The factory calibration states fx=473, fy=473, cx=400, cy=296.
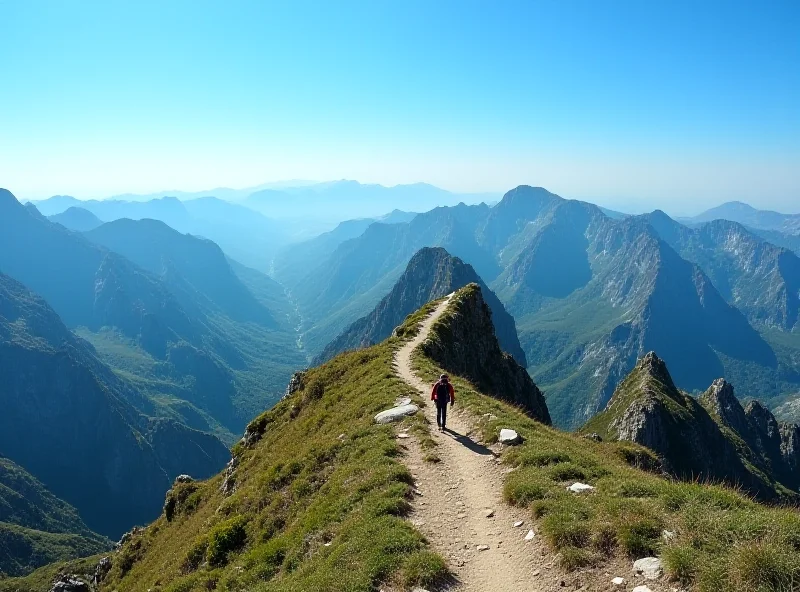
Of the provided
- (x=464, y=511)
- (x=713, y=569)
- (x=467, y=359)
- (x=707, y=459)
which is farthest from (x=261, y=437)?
(x=707, y=459)

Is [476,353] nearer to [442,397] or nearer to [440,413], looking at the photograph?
[440,413]

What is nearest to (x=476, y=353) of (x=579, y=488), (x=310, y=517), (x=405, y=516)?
(x=310, y=517)

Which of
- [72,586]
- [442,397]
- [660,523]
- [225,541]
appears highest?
[660,523]

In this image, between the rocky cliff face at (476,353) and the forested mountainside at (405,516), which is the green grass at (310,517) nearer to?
the forested mountainside at (405,516)

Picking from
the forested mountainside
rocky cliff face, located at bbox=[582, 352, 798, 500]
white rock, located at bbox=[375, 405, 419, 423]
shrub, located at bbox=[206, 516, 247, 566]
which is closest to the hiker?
the forested mountainside

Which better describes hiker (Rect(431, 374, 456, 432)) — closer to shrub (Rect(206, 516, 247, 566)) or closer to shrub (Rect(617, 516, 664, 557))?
shrub (Rect(206, 516, 247, 566))

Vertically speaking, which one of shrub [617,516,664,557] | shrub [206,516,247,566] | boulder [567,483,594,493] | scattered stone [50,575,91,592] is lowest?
scattered stone [50,575,91,592]
